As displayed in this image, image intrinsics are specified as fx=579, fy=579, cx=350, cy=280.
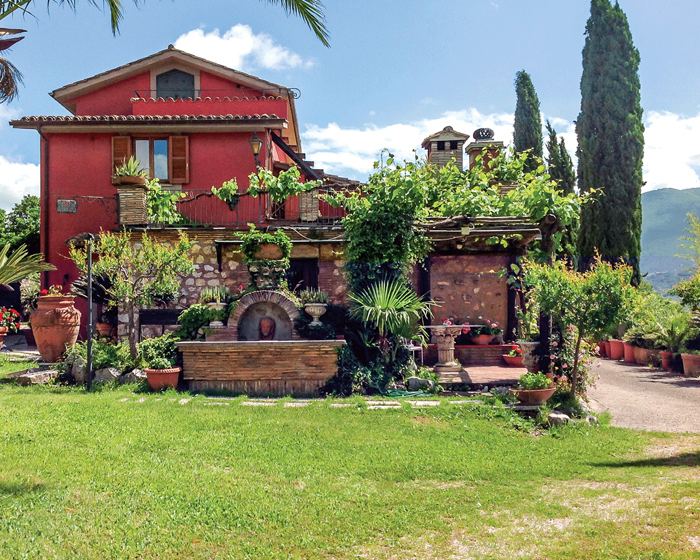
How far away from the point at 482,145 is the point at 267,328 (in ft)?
43.1

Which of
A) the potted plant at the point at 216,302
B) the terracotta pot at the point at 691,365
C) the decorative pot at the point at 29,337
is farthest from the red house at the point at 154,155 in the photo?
the terracotta pot at the point at 691,365

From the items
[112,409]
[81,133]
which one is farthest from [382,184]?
[81,133]

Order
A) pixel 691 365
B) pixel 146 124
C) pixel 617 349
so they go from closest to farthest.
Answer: pixel 691 365, pixel 617 349, pixel 146 124

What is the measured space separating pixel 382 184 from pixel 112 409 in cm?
697

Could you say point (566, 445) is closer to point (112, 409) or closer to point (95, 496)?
point (95, 496)

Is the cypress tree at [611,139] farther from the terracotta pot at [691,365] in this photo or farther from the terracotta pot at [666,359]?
the terracotta pot at [691,365]

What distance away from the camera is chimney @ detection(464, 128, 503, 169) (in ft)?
65.0

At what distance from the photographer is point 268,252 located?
1048cm

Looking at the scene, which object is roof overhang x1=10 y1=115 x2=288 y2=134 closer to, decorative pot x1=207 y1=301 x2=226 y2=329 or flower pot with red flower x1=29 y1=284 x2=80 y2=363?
flower pot with red flower x1=29 y1=284 x2=80 y2=363

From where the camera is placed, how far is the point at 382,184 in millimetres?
12211

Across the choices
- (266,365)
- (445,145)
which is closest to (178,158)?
(266,365)

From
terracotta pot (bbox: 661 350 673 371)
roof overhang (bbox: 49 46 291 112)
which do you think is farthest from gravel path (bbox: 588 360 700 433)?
roof overhang (bbox: 49 46 291 112)

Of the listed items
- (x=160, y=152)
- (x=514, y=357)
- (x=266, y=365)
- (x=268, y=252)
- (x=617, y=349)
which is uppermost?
(x=160, y=152)

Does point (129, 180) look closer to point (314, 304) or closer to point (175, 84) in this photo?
point (314, 304)
